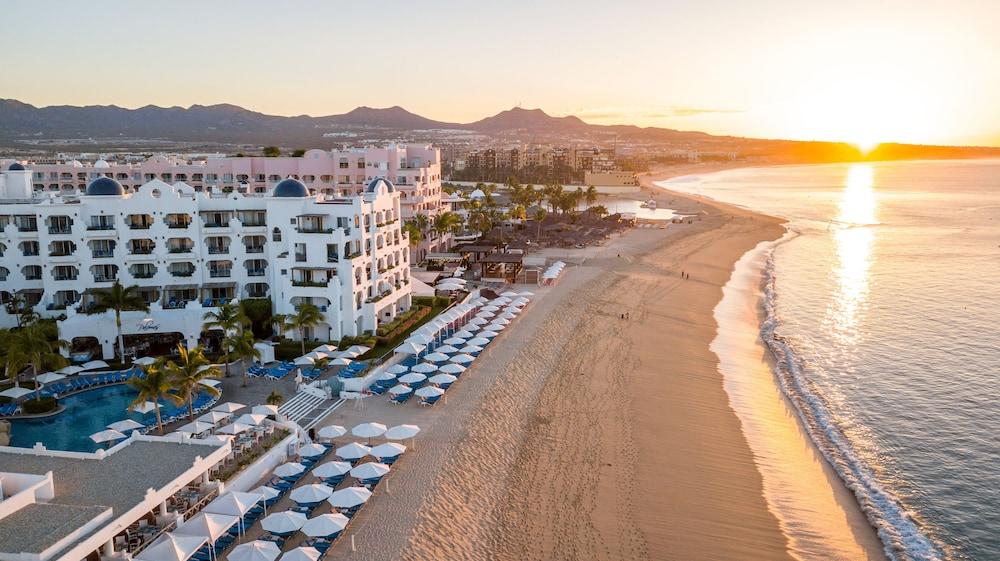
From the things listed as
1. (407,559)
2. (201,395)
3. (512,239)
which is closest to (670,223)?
(512,239)

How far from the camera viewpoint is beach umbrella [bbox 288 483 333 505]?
21.8 meters

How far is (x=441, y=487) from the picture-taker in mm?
24172

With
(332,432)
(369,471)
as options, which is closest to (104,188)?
(332,432)

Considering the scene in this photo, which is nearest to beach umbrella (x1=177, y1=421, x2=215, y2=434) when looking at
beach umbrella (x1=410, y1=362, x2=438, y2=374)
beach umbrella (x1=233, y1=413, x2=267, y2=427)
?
beach umbrella (x1=233, y1=413, x2=267, y2=427)

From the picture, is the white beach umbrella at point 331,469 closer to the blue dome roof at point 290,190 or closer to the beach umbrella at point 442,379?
the beach umbrella at point 442,379

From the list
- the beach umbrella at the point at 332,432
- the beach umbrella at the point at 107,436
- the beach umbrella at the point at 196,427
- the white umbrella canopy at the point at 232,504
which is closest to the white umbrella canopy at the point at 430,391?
the beach umbrella at the point at 332,432

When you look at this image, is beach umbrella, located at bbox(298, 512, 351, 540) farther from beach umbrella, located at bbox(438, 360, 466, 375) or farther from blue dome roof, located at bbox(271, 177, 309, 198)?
blue dome roof, located at bbox(271, 177, 309, 198)

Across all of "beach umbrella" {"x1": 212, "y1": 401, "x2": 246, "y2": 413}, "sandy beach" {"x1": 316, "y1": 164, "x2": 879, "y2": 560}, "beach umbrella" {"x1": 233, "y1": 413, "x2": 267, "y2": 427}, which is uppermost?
"beach umbrella" {"x1": 233, "y1": 413, "x2": 267, "y2": 427}

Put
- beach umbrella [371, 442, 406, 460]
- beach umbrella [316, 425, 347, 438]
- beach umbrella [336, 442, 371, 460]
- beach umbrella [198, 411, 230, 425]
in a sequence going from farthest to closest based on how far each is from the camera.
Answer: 1. beach umbrella [198, 411, 230, 425]
2. beach umbrella [316, 425, 347, 438]
3. beach umbrella [371, 442, 406, 460]
4. beach umbrella [336, 442, 371, 460]

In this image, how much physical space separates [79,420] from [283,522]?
Answer: 16.0 meters

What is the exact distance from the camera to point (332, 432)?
2697 centimetres

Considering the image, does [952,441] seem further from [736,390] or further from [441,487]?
[441,487]

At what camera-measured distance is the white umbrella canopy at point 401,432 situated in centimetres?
2678

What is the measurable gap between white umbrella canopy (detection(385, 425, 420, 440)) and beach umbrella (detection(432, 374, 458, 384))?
5.61 meters
